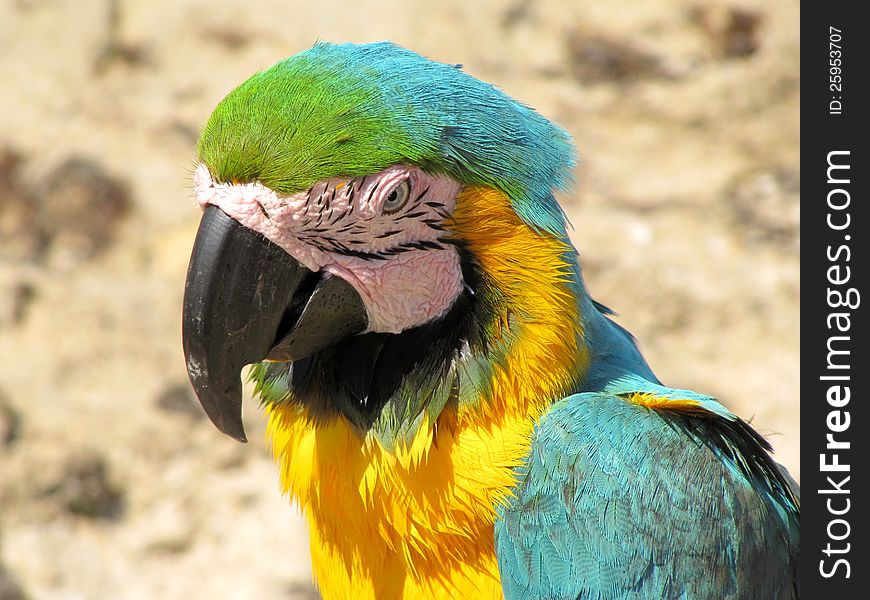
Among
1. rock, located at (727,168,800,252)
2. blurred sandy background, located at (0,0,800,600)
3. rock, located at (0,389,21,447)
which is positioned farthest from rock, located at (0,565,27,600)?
rock, located at (727,168,800,252)

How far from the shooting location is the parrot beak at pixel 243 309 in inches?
68.0

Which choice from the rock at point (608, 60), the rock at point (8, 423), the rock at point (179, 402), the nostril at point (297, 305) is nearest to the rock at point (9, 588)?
the rock at point (8, 423)

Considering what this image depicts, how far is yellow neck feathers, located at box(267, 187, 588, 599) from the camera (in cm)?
183

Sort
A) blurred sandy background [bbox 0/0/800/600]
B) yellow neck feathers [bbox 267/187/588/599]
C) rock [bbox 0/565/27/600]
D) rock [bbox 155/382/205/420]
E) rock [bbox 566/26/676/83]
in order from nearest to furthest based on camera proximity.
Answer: yellow neck feathers [bbox 267/187/588/599]
rock [bbox 0/565/27/600]
blurred sandy background [bbox 0/0/800/600]
rock [bbox 155/382/205/420]
rock [bbox 566/26/676/83]

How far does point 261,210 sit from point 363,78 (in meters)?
0.30

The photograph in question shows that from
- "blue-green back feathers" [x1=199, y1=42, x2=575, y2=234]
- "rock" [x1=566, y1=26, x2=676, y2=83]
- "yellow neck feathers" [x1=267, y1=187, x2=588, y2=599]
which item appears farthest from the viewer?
"rock" [x1=566, y1=26, x2=676, y2=83]

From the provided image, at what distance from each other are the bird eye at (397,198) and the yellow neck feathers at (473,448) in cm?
11

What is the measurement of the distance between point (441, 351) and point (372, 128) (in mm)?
443

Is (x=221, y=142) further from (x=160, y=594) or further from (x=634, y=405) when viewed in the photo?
(x=160, y=594)

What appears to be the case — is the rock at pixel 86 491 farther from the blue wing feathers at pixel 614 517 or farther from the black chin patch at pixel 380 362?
the blue wing feathers at pixel 614 517
